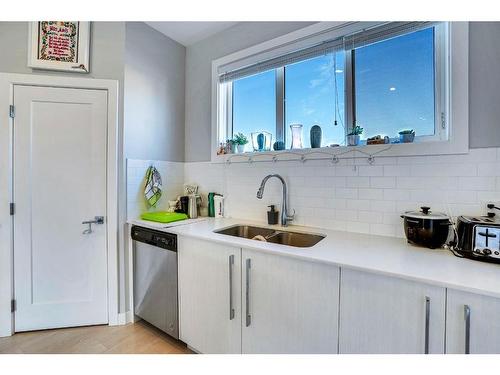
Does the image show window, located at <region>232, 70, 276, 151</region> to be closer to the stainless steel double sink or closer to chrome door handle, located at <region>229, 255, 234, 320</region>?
the stainless steel double sink

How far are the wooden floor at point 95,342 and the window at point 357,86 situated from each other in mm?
1798

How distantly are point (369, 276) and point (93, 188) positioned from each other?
6.84 feet

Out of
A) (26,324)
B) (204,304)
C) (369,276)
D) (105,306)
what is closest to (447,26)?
(369,276)

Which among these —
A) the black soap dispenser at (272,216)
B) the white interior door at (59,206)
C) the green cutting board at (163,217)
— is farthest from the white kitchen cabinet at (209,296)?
the white interior door at (59,206)

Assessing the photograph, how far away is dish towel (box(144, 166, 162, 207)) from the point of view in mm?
2164

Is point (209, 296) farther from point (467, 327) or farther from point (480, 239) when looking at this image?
point (480, 239)

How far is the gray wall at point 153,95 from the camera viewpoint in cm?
205

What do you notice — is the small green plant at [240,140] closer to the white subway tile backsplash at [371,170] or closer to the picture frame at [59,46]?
the white subway tile backsplash at [371,170]

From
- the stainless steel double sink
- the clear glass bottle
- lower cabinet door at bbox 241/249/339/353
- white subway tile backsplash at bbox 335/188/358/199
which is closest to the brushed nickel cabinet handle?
lower cabinet door at bbox 241/249/339/353

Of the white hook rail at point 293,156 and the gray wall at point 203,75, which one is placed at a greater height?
the gray wall at point 203,75

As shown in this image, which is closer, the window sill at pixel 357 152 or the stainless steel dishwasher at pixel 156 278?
the window sill at pixel 357 152

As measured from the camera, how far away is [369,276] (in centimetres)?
104

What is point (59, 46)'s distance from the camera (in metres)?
1.85

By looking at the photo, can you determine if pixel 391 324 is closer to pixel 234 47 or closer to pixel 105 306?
pixel 105 306
